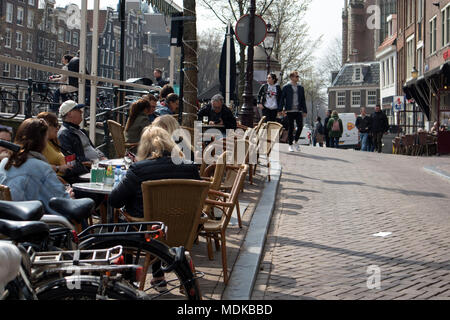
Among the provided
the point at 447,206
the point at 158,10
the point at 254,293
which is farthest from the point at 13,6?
the point at 254,293

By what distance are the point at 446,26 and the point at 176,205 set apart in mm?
29155

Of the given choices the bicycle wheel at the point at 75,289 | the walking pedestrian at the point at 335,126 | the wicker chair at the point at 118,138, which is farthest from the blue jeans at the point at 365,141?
the bicycle wheel at the point at 75,289

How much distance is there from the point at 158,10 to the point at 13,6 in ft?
141

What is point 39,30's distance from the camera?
50.0 m

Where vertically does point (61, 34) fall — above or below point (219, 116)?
above

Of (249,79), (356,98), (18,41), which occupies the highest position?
(18,41)

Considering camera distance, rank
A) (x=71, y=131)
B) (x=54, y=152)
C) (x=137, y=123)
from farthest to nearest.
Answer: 1. (x=137, y=123)
2. (x=71, y=131)
3. (x=54, y=152)

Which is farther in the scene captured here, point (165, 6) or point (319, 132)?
point (319, 132)

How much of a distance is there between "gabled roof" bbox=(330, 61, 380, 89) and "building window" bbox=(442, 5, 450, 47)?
4017cm

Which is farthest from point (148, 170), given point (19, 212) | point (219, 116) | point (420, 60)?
point (420, 60)

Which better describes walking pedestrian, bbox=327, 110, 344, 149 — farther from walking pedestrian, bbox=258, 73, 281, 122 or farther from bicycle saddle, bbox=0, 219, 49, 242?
bicycle saddle, bbox=0, 219, 49, 242

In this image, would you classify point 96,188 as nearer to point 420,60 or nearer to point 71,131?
point 71,131

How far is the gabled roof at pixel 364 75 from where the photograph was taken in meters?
72.4

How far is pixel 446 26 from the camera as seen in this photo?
1244 inches
